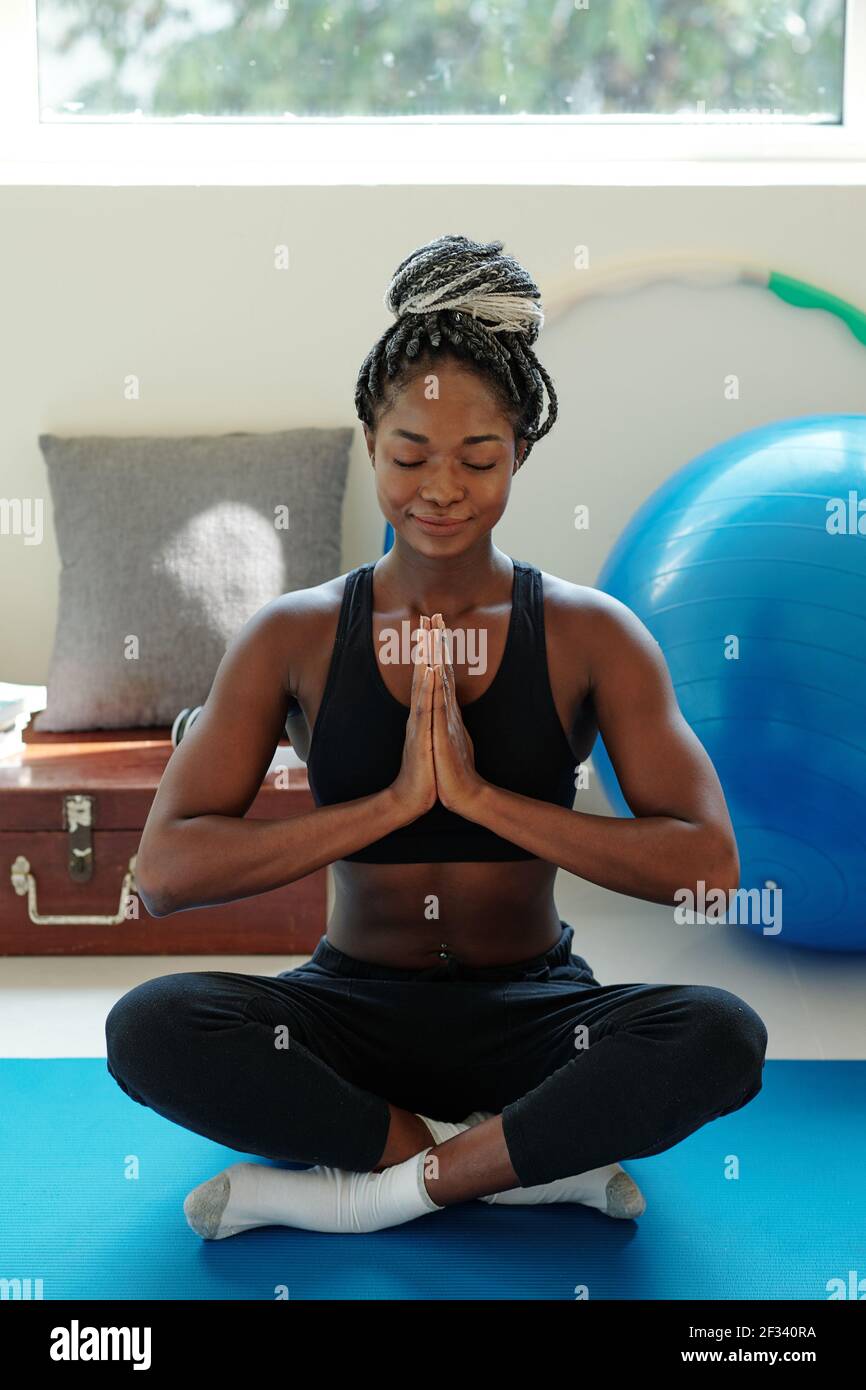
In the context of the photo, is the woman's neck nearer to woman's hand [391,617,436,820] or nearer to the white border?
woman's hand [391,617,436,820]

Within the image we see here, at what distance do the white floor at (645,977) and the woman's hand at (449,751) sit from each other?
781 millimetres

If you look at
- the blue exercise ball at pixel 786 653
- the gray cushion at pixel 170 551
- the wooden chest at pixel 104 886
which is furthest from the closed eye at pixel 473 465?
the gray cushion at pixel 170 551

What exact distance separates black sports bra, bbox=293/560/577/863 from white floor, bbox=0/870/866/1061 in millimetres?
673

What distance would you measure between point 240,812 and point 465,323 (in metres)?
0.60

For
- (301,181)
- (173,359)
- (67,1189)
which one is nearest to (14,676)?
(173,359)

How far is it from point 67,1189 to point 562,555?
5.64ft

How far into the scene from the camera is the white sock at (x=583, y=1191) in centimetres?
170

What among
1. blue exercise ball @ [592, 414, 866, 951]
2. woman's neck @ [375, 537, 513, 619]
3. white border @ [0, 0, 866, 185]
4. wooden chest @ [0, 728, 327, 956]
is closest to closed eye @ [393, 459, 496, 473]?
woman's neck @ [375, 537, 513, 619]

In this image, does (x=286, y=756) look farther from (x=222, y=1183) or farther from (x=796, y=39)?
(x=796, y=39)

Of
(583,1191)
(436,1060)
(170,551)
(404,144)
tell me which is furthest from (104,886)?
(404,144)

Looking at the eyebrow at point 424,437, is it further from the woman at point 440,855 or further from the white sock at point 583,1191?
the white sock at point 583,1191

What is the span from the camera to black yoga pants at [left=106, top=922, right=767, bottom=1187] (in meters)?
1.58

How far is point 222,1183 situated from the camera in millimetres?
1674
